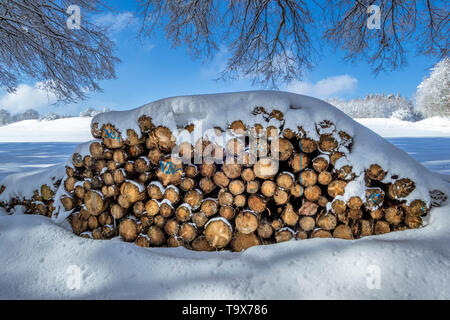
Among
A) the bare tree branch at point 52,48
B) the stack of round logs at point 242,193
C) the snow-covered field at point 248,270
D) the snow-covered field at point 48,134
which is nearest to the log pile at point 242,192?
the stack of round logs at point 242,193

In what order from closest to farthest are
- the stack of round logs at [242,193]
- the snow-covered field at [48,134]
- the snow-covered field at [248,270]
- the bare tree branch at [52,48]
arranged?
the snow-covered field at [248,270], the stack of round logs at [242,193], the bare tree branch at [52,48], the snow-covered field at [48,134]

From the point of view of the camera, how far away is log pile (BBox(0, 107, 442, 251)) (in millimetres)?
1414

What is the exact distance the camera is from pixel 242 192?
149 centimetres

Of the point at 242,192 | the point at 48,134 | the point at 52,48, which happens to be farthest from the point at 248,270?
the point at 48,134

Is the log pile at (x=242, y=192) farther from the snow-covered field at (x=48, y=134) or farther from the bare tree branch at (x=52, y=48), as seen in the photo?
the snow-covered field at (x=48, y=134)

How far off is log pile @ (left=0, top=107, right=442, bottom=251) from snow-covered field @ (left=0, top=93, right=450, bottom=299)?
177 mm

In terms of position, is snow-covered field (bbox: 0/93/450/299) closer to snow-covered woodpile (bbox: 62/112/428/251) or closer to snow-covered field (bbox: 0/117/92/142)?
snow-covered woodpile (bbox: 62/112/428/251)

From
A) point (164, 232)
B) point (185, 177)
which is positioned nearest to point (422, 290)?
point (185, 177)

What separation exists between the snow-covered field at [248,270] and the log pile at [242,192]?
0.58 feet

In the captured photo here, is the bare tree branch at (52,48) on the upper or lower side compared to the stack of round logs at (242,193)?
upper

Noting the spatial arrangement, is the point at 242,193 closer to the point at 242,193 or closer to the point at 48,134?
the point at 242,193

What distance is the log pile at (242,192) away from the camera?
4.64ft

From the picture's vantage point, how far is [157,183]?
5.17ft

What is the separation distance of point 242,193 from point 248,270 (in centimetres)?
54
